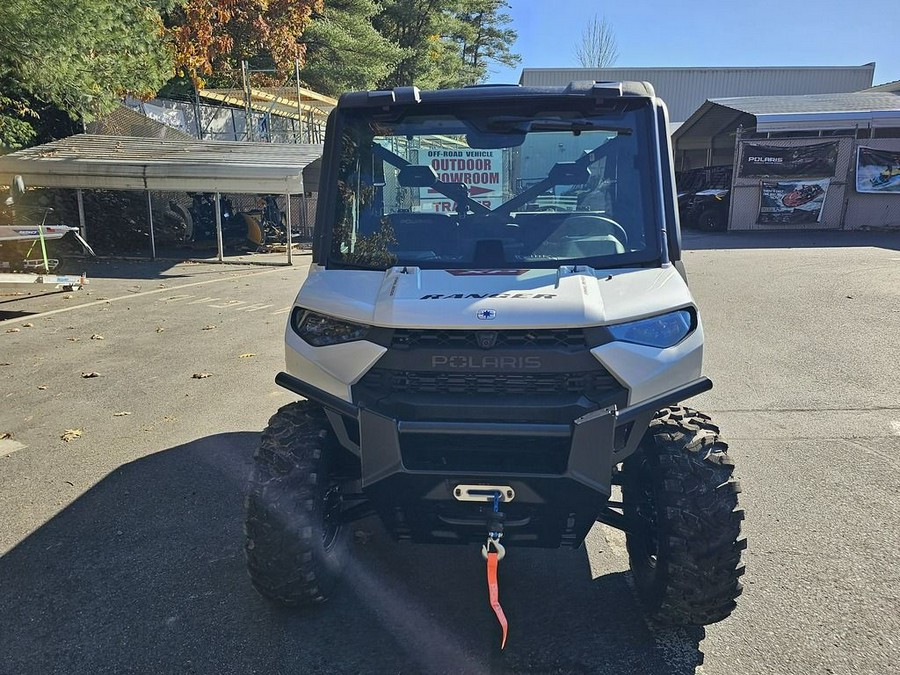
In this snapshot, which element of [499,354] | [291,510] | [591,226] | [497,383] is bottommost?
[291,510]

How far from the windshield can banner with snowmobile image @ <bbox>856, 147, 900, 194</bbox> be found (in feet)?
69.8

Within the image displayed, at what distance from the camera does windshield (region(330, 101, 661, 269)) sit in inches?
120

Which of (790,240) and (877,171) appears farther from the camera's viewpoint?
(877,171)

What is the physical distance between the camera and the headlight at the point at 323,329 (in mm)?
2764

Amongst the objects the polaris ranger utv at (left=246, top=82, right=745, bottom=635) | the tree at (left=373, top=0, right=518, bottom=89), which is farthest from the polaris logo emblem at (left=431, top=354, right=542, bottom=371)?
the tree at (left=373, top=0, right=518, bottom=89)

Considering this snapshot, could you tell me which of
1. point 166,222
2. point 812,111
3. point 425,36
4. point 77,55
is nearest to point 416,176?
point 77,55

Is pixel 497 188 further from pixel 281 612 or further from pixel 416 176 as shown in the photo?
pixel 281 612

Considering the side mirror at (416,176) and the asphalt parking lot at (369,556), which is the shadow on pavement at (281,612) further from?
the side mirror at (416,176)

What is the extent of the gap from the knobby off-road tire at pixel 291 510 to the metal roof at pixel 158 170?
1304 cm

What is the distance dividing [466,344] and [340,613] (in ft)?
4.78

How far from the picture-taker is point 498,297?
2.64 meters

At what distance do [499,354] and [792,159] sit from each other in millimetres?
21249

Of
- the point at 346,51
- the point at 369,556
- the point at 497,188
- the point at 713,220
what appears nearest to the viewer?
the point at 497,188

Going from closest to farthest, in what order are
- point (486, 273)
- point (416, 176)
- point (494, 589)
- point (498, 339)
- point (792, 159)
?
1. point (494, 589)
2. point (498, 339)
3. point (486, 273)
4. point (416, 176)
5. point (792, 159)
